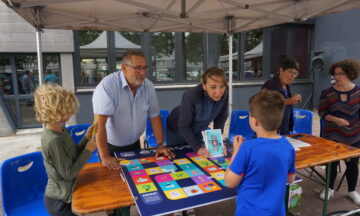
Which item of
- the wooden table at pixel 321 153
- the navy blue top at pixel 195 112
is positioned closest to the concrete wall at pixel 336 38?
the wooden table at pixel 321 153

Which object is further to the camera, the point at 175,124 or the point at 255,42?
the point at 255,42

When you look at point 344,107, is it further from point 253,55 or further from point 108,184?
point 253,55

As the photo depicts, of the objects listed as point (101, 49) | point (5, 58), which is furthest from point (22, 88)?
point (101, 49)

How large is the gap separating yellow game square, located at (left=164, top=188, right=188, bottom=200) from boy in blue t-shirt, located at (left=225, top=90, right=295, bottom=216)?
295 mm

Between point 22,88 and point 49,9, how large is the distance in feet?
15.5

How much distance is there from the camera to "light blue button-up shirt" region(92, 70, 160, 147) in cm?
215

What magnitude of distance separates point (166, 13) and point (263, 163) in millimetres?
2622

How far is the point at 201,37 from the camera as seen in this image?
320 inches

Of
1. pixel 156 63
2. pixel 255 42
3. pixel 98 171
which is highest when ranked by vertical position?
pixel 255 42

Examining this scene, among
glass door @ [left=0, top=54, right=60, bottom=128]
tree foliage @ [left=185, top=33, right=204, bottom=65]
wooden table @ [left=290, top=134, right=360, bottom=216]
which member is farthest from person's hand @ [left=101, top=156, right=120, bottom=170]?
tree foliage @ [left=185, top=33, right=204, bottom=65]

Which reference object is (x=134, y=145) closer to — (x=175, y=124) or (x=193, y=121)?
(x=175, y=124)

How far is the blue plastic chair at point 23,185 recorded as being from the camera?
1932mm

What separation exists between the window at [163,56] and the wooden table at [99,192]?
20.1 ft

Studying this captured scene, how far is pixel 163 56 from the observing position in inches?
311
